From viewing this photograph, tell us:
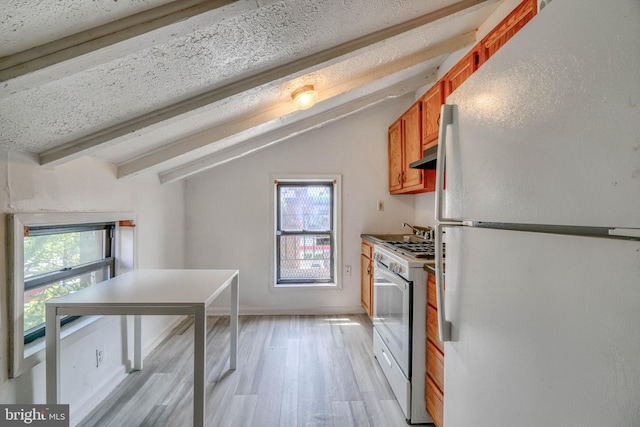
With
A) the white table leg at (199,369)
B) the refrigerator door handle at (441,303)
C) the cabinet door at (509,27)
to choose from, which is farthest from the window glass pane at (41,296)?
the cabinet door at (509,27)

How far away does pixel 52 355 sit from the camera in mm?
1309

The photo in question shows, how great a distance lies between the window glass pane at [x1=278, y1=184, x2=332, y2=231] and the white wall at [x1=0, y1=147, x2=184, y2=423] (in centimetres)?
133

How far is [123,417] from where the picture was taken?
1.66 m

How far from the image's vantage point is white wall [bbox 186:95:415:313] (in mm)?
3359

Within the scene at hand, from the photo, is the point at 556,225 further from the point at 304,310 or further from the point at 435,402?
the point at 304,310

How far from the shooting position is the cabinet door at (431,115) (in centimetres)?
207

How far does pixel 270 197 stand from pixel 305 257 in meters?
0.87

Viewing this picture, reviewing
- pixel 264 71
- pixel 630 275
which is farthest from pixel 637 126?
pixel 264 71

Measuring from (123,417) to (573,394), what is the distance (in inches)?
86.6

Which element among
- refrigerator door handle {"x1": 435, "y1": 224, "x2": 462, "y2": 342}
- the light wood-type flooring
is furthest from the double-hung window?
refrigerator door handle {"x1": 435, "y1": 224, "x2": 462, "y2": 342}

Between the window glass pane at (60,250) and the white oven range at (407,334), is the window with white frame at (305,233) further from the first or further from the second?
the window glass pane at (60,250)

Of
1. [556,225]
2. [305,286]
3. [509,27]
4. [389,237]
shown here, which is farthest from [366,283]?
[556,225]

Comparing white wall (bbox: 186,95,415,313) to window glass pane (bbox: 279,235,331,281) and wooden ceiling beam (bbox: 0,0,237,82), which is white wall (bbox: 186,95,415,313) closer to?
window glass pane (bbox: 279,235,331,281)

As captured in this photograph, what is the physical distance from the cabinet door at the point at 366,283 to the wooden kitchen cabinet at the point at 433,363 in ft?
4.33
